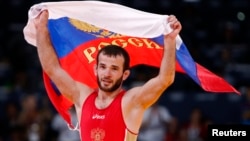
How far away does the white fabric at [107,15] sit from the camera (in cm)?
815

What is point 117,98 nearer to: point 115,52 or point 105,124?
point 105,124

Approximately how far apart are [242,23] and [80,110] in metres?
8.63

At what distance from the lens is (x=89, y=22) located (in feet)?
27.3

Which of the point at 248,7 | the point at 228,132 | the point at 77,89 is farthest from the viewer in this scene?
the point at 248,7

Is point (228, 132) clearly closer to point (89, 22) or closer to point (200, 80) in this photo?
point (200, 80)

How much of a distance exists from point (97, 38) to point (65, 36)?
0.31 meters

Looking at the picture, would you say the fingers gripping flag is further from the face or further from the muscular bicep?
the face

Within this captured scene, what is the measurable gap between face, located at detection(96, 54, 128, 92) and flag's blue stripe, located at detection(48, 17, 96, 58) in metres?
0.88

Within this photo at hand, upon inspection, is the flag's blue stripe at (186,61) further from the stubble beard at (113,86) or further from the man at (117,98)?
the stubble beard at (113,86)

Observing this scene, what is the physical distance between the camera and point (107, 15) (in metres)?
8.25

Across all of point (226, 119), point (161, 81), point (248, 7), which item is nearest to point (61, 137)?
point (226, 119)

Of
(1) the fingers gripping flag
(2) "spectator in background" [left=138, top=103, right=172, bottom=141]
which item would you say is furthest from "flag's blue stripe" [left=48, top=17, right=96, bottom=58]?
(2) "spectator in background" [left=138, top=103, right=172, bottom=141]

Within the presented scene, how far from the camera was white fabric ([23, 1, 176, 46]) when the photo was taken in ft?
26.7

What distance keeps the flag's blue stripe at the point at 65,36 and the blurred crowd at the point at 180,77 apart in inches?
143
